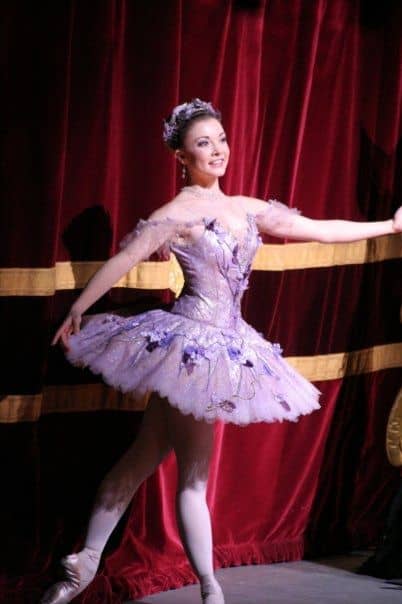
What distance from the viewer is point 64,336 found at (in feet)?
10.9

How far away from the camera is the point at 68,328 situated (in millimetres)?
3326

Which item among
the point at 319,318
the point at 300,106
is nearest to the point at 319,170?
the point at 300,106

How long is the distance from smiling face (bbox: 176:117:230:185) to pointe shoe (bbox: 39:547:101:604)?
1.14 meters

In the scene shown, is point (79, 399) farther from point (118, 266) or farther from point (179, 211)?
point (179, 211)

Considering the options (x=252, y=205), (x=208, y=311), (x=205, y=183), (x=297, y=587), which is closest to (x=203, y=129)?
(x=205, y=183)

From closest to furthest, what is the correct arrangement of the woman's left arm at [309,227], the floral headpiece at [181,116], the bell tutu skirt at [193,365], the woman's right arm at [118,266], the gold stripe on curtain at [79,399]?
1. the bell tutu skirt at [193,365]
2. the woman's right arm at [118,266]
3. the floral headpiece at [181,116]
4. the woman's left arm at [309,227]
5. the gold stripe on curtain at [79,399]

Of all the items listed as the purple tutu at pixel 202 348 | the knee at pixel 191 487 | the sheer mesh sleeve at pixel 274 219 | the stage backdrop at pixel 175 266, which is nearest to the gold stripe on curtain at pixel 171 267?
the stage backdrop at pixel 175 266

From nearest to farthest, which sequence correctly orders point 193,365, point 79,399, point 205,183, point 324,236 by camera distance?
point 193,365
point 205,183
point 324,236
point 79,399

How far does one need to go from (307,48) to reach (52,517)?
186 centimetres

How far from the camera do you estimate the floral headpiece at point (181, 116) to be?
340cm

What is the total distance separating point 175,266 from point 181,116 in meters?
0.65

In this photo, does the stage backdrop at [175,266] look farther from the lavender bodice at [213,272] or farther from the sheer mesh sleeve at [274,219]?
the sheer mesh sleeve at [274,219]

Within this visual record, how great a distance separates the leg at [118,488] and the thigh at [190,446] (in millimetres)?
79

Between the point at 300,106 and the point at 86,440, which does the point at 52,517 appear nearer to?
the point at 86,440
